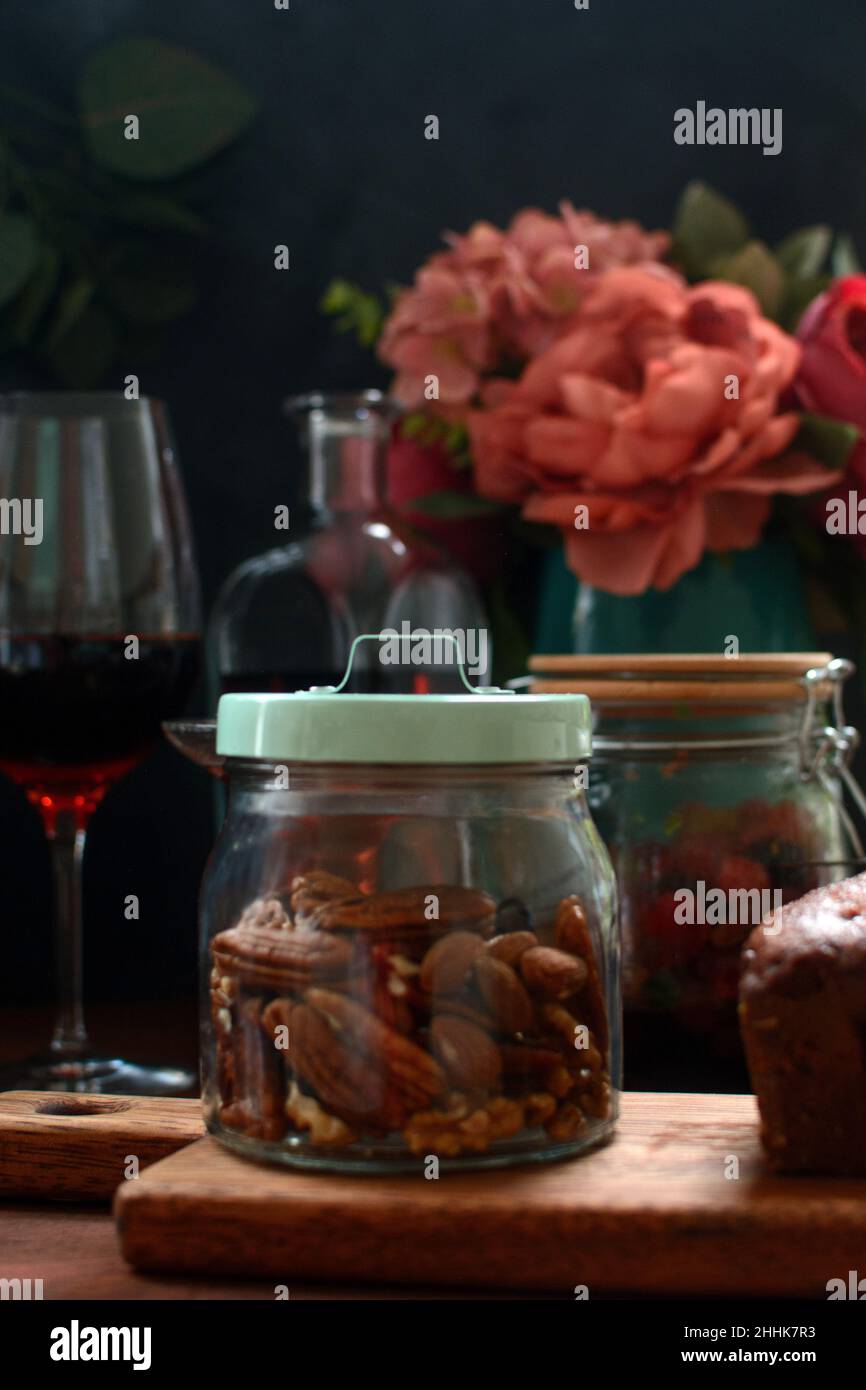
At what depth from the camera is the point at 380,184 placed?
1209 millimetres

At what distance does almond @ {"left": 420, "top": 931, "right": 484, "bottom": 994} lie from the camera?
56cm

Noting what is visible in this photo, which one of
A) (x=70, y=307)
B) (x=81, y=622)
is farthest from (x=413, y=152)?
(x=81, y=622)

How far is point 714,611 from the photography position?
990 millimetres

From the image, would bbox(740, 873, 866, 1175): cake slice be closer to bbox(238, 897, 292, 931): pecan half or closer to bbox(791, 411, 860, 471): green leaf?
bbox(238, 897, 292, 931): pecan half

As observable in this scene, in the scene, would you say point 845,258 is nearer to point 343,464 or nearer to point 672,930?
point 343,464

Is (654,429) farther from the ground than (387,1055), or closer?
farther from the ground

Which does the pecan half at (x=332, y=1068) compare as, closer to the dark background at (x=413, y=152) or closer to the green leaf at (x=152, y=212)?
the dark background at (x=413, y=152)

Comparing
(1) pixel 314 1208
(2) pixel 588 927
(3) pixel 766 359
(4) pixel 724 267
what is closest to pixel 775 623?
(3) pixel 766 359

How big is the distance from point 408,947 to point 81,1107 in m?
0.19

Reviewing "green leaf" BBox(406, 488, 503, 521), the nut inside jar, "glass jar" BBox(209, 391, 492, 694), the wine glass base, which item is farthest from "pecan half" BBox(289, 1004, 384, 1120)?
"green leaf" BBox(406, 488, 503, 521)

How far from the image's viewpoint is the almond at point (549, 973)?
0.57 m

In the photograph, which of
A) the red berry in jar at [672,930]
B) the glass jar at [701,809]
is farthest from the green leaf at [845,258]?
the red berry in jar at [672,930]

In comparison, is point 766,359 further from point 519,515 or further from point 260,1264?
point 260,1264

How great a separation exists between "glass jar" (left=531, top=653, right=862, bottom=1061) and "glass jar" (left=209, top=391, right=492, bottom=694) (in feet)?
0.76
